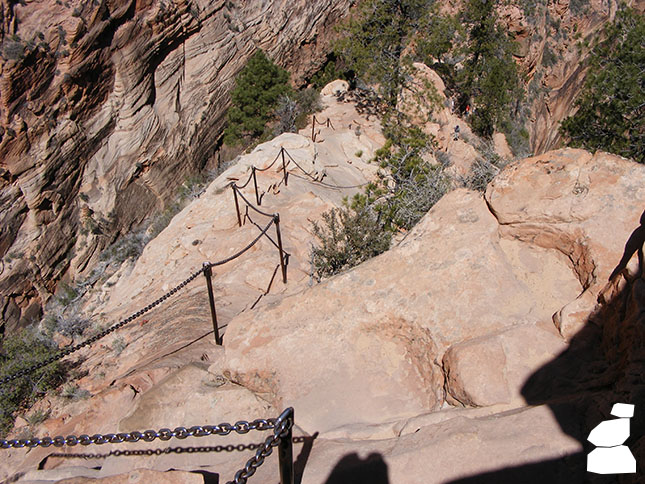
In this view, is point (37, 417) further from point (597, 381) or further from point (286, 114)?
point (286, 114)

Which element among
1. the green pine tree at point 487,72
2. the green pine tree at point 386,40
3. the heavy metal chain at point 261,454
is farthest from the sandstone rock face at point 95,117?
the heavy metal chain at point 261,454

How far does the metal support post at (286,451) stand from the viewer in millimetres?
2219

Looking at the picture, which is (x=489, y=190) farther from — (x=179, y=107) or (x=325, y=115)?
(x=179, y=107)

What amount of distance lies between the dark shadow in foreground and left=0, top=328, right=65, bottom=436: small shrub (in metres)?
5.34

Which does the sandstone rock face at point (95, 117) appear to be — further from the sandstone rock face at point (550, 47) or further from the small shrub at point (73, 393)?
the sandstone rock face at point (550, 47)

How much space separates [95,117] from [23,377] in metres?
12.8

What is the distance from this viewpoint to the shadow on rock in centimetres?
261

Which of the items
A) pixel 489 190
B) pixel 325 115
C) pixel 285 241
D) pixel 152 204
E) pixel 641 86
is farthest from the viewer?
pixel 152 204

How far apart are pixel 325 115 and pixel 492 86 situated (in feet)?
28.6

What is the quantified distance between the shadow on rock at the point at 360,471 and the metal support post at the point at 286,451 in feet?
1.40

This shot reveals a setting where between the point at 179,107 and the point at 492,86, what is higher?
the point at 179,107

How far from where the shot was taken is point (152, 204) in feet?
60.7

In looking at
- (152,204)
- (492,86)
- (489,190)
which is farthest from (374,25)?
(489,190)

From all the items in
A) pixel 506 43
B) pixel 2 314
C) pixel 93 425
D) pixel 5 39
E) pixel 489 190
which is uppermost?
pixel 5 39
